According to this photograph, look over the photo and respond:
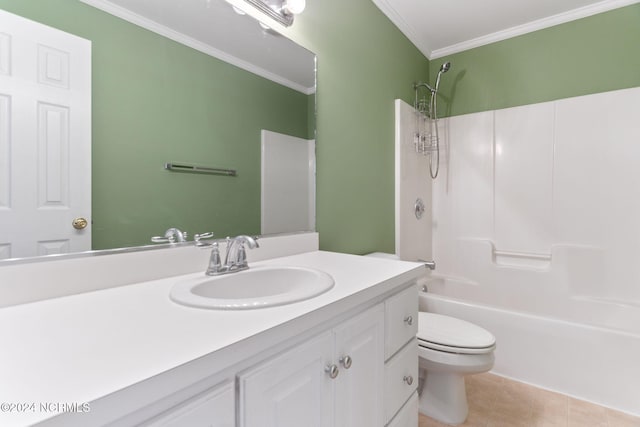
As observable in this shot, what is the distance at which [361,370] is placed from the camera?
865 mm

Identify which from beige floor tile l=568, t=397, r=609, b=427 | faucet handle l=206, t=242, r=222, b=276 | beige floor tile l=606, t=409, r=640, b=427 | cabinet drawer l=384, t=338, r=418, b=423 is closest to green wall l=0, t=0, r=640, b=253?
faucet handle l=206, t=242, r=222, b=276


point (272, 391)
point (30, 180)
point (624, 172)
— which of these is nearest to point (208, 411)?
point (272, 391)

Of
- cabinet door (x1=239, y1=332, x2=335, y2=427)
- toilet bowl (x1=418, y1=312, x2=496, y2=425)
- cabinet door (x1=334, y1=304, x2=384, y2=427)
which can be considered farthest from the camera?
toilet bowl (x1=418, y1=312, x2=496, y2=425)

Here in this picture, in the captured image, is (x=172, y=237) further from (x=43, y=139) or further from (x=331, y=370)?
(x=331, y=370)

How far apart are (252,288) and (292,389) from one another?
1.43ft

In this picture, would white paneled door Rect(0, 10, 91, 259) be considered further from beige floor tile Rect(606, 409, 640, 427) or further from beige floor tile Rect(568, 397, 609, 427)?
beige floor tile Rect(606, 409, 640, 427)

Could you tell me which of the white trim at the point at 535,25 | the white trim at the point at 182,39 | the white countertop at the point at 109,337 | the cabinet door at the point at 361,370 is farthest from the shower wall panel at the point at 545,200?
the white countertop at the point at 109,337

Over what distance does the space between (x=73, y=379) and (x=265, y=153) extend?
40.6 inches

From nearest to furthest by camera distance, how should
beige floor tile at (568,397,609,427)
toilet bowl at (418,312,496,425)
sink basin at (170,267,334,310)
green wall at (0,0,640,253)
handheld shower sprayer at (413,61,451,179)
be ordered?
sink basin at (170,267,334,310), green wall at (0,0,640,253), toilet bowl at (418,312,496,425), beige floor tile at (568,397,609,427), handheld shower sprayer at (413,61,451,179)

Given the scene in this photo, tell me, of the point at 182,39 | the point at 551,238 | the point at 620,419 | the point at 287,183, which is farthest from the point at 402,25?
the point at 620,419

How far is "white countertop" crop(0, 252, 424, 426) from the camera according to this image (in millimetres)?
389

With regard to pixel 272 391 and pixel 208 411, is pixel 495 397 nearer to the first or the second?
pixel 272 391

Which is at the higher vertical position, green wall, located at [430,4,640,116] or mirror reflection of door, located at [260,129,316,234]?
green wall, located at [430,4,640,116]

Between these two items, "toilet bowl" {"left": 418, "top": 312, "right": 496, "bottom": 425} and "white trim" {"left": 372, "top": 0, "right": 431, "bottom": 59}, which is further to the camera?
"white trim" {"left": 372, "top": 0, "right": 431, "bottom": 59}
